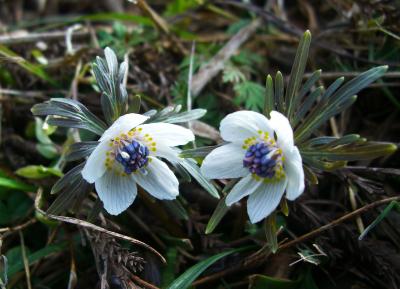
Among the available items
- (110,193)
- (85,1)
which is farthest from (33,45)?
(110,193)

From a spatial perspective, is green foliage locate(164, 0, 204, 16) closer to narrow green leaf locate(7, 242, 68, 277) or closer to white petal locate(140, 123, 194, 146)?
white petal locate(140, 123, 194, 146)

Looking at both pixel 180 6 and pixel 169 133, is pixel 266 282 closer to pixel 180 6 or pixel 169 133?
pixel 169 133

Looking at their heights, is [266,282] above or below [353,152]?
below

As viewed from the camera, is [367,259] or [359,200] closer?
[367,259]

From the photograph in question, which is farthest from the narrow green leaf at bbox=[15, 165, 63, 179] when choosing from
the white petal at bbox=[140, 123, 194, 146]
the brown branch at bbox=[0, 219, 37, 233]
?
the white petal at bbox=[140, 123, 194, 146]

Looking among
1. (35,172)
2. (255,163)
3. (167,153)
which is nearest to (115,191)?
(167,153)

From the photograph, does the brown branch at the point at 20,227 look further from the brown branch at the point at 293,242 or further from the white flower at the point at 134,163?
the brown branch at the point at 293,242

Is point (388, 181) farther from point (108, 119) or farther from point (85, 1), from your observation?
point (85, 1)
